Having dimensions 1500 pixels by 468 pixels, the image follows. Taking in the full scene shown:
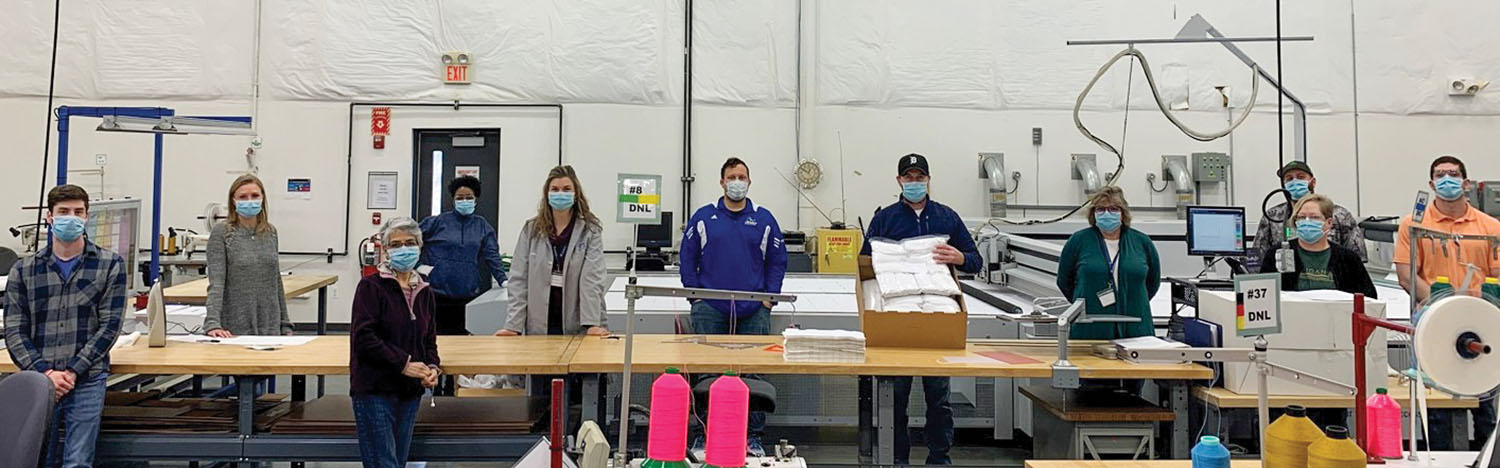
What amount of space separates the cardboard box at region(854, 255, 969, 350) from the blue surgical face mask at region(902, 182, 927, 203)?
569 mm

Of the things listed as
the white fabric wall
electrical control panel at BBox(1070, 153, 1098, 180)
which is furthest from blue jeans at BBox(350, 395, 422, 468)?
electrical control panel at BBox(1070, 153, 1098, 180)

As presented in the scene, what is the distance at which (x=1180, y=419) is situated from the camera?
102 inches

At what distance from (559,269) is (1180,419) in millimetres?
2131

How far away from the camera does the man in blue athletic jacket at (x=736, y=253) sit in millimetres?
3328

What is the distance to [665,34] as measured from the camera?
6.29 m

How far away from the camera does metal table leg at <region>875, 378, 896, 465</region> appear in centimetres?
261

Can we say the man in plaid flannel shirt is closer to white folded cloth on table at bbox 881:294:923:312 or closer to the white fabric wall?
white folded cloth on table at bbox 881:294:923:312

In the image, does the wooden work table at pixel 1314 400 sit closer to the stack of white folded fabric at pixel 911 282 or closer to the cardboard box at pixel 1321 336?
A: the cardboard box at pixel 1321 336

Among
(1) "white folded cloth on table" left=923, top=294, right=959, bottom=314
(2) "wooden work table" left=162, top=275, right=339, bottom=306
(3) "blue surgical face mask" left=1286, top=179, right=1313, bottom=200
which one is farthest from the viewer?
(2) "wooden work table" left=162, top=275, right=339, bottom=306

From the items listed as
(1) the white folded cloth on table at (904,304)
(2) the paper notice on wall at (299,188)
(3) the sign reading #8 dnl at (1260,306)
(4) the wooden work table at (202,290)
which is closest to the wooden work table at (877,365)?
(1) the white folded cloth on table at (904,304)

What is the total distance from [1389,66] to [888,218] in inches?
212

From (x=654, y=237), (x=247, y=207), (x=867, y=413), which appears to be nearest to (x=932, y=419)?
(x=867, y=413)

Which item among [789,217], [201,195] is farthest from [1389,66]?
[201,195]

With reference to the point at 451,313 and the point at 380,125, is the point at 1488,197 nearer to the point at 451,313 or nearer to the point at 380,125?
the point at 451,313
